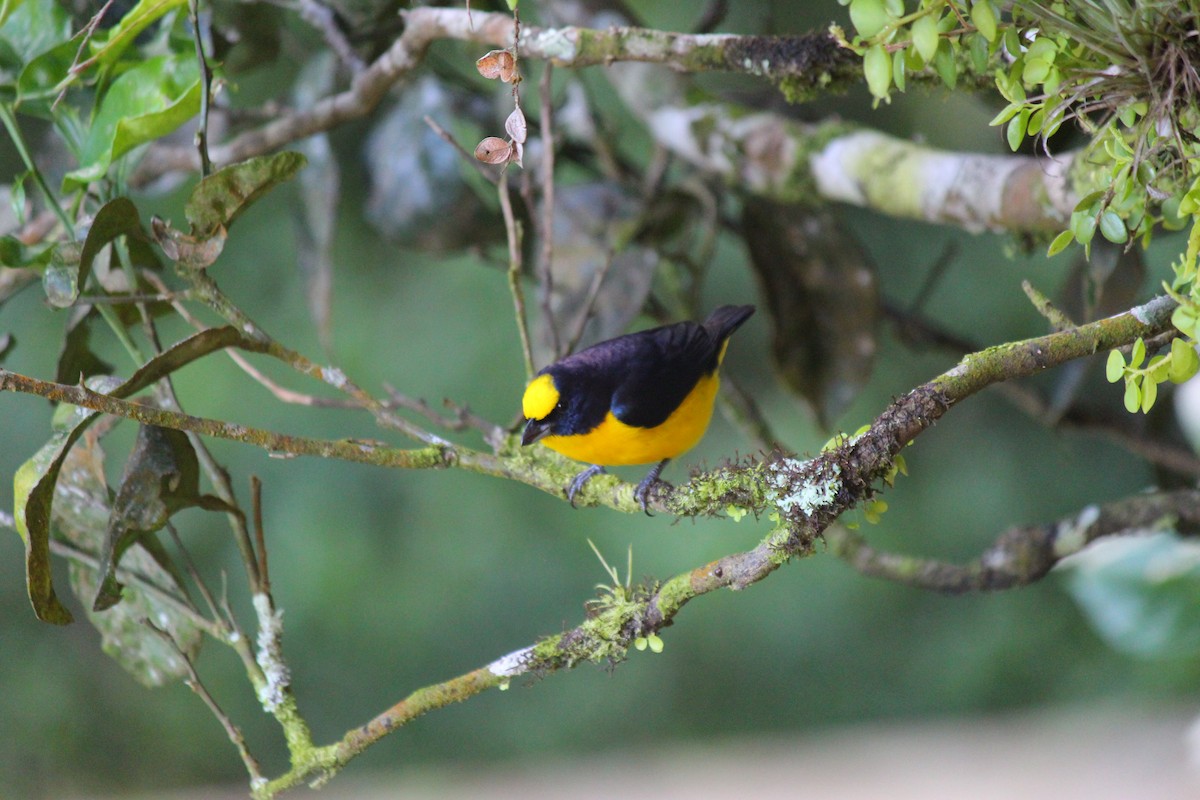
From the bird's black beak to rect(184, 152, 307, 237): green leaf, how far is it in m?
0.39

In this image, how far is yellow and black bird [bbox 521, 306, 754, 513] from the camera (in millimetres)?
1124

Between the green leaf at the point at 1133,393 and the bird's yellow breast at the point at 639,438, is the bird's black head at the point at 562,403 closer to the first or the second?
the bird's yellow breast at the point at 639,438

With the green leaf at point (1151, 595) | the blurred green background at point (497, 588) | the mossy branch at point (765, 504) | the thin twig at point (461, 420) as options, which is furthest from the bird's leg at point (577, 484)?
the blurred green background at point (497, 588)

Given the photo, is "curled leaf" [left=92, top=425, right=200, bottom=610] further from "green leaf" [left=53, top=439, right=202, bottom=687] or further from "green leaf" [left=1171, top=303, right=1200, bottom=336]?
"green leaf" [left=1171, top=303, right=1200, bottom=336]

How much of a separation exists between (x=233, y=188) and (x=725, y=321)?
2.32 ft

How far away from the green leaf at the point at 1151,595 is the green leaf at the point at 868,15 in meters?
1.12

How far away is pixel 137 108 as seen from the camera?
860 millimetres

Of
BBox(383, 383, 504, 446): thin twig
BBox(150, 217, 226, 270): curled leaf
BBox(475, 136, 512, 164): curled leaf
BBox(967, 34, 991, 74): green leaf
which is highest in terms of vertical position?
BBox(967, 34, 991, 74): green leaf

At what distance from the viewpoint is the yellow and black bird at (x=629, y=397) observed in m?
1.12

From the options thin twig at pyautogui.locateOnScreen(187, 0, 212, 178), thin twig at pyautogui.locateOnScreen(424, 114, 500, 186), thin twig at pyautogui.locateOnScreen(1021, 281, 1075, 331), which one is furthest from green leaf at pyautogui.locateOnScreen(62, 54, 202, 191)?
thin twig at pyautogui.locateOnScreen(1021, 281, 1075, 331)

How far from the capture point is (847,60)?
2.71ft

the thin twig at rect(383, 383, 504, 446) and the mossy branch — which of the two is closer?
the mossy branch

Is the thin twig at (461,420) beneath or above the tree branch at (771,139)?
beneath

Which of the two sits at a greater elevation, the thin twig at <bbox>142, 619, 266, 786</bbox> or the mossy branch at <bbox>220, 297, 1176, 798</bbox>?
the mossy branch at <bbox>220, 297, 1176, 798</bbox>
